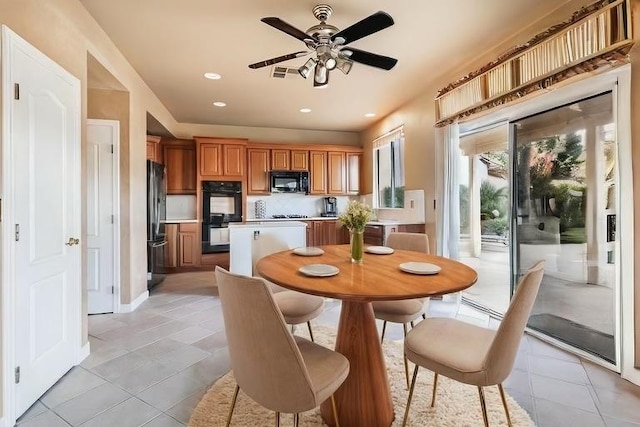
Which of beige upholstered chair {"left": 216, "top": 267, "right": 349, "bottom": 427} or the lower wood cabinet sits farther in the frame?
the lower wood cabinet

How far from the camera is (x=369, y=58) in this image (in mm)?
2336

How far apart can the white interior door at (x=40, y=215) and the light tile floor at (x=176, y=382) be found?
9.0 inches

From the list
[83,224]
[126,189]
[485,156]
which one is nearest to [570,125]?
[485,156]

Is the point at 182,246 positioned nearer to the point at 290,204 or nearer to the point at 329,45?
the point at 290,204

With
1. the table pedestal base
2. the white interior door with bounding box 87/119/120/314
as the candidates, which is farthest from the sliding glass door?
the white interior door with bounding box 87/119/120/314

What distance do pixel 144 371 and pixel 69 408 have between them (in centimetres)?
44

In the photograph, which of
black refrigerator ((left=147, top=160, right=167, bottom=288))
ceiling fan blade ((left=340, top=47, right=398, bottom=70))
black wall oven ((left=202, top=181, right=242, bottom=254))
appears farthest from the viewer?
black wall oven ((left=202, top=181, right=242, bottom=254))

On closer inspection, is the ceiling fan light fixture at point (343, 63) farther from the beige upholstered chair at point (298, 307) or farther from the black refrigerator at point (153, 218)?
the black refrigerator at point (153, 218)

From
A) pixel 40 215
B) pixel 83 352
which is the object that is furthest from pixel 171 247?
pixel 40 215

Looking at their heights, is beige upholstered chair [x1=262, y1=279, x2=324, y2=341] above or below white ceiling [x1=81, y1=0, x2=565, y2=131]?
below

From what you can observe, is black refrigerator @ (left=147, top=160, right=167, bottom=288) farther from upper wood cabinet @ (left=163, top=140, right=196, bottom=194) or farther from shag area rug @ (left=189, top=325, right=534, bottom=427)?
shag area rug @ (left=189, top=325, right=534, bottom=427)

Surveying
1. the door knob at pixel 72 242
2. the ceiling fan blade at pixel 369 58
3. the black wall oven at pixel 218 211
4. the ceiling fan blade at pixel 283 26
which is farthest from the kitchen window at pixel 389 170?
the door knob at pixel 72 242

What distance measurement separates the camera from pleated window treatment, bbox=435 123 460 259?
11.5 feet

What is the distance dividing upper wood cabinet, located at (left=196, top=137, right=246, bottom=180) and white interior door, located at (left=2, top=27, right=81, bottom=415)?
127 inches
